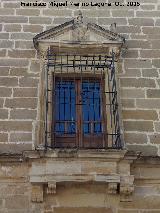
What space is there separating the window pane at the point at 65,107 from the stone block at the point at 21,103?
1.31 ft

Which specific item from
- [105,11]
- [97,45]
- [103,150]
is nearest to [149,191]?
[103,150]

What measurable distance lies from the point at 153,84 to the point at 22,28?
2.56 m

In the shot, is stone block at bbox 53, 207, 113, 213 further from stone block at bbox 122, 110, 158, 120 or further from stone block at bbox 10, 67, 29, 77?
stone block at bbox 10, 67, 29, 77

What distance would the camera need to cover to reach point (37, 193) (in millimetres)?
7383

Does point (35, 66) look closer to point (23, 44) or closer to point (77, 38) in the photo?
point (23, 44)

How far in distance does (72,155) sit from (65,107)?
4.58ft

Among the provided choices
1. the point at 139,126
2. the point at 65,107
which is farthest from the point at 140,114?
the point at 65,107

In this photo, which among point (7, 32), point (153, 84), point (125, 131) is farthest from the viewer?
point (7, 32)

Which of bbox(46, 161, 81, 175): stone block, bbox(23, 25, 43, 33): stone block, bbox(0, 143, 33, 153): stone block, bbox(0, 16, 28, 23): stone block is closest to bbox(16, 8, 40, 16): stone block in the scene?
bbox(0, 16, 28, 23): stone block

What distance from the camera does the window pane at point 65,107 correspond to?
8414mm

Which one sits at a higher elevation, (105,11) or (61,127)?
(105,11)

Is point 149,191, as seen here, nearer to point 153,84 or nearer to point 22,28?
point 153,84

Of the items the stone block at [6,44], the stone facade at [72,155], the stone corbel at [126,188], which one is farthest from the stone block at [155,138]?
the stone block at [6,44]

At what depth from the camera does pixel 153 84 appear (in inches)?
347
